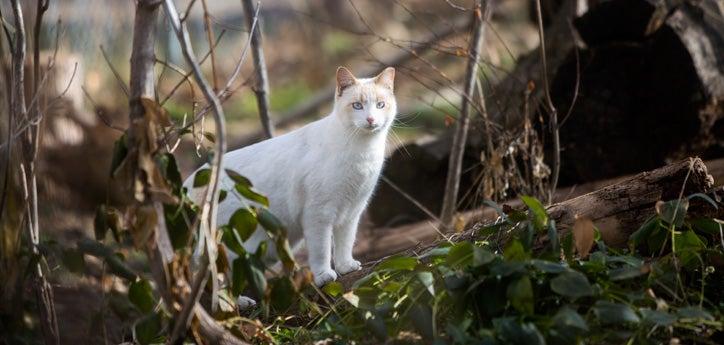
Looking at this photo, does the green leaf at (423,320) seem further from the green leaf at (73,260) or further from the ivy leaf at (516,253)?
the green leaf at (73,260)

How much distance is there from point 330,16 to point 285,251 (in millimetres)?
9512

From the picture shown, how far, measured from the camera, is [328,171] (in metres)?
3.25

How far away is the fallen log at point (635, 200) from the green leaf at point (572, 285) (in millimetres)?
A: 476

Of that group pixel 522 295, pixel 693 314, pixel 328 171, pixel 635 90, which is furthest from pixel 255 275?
pixel 635 90

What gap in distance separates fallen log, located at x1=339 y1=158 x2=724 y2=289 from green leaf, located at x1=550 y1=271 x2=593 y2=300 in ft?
1.56

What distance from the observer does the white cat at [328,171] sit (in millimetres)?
3258

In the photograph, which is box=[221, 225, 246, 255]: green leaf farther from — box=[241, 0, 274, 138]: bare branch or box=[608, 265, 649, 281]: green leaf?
box=[241, 0, 274, 138]: bare branch

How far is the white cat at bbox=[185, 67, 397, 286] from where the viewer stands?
3258 millimetres

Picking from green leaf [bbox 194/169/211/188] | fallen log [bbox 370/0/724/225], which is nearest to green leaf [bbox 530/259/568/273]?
green leaf [bbox 194/169/211/188]

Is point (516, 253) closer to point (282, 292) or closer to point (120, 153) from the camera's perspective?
point (282, 292)

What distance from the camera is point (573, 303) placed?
2.46 m

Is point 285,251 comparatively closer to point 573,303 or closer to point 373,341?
point 373,341

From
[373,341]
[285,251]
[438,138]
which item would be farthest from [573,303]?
[438,138]

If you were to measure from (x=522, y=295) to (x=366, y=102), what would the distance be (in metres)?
1.22
